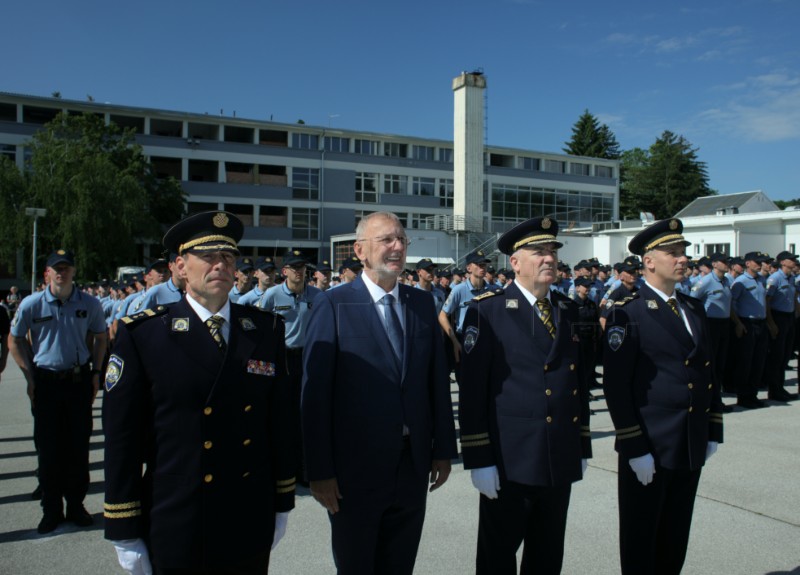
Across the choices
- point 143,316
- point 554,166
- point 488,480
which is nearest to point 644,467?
point 488,480

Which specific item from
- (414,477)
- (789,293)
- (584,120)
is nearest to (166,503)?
(414,477)

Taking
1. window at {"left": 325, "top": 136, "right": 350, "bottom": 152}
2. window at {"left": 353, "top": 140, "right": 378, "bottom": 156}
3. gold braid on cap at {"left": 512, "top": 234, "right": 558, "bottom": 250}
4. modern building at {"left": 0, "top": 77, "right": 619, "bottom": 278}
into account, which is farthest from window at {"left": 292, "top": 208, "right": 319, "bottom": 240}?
gold braid on cap at {"left": 512, "top": 234, "right": 558, "bottom": 250}

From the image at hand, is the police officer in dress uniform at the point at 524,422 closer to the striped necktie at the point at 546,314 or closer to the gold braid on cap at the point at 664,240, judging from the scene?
the striped necktie at the point at 546,314

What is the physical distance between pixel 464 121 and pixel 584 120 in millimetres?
44740

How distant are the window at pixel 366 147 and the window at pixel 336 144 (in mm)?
691

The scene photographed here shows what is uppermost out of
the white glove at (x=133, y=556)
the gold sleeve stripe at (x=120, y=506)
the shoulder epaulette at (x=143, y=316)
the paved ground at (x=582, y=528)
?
the shoulder epaulette at (x=143, y=316)

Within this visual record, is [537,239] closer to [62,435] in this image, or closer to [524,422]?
[524,422]

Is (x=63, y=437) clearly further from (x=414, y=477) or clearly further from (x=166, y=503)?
(x=414, y=477)

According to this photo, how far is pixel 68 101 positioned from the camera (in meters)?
42.5

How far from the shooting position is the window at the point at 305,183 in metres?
48.6

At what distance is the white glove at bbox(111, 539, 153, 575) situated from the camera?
8.26 ft

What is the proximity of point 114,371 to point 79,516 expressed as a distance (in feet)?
10.7

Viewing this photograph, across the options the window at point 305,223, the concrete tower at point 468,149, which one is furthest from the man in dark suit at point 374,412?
the window at point 305,223

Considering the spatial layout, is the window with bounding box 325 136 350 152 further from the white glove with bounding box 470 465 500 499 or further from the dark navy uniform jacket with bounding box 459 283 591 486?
the white glove with bounding box 470 465 500 499
